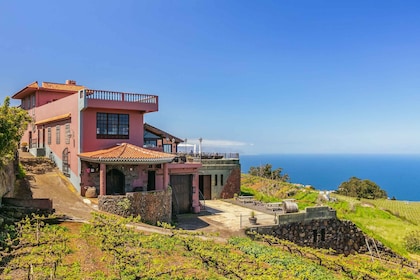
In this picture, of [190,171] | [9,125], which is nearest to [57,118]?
[190,171]

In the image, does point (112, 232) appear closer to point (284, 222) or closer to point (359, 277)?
point (359, 277)

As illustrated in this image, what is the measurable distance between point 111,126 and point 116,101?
66.5 inches

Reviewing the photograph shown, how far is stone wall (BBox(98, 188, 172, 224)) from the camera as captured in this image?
1858 cm

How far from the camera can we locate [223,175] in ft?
104

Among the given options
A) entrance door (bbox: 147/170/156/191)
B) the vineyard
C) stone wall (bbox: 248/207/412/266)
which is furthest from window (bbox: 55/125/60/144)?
stone wall (bbox: 248/207/412/266)

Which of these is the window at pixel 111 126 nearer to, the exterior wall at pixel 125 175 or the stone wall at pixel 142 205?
the exterior wall at pixel 125 175

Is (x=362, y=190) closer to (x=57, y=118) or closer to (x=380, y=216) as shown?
(x=380, y=216)

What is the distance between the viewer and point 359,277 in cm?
1024

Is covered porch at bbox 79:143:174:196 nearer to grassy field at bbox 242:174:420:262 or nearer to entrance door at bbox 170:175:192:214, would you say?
entrance door at bbox 170:175:192:214

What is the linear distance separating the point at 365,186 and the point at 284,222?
38251 millimetres

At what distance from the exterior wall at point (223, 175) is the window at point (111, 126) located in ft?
31.2

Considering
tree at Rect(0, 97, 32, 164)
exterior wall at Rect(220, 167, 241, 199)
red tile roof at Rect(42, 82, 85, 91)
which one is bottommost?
exterior wall at Rect(220, 167, 241, 199)

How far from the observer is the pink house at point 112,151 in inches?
818

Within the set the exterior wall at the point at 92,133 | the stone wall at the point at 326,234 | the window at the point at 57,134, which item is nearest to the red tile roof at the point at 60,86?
the window at the point at 57,134
